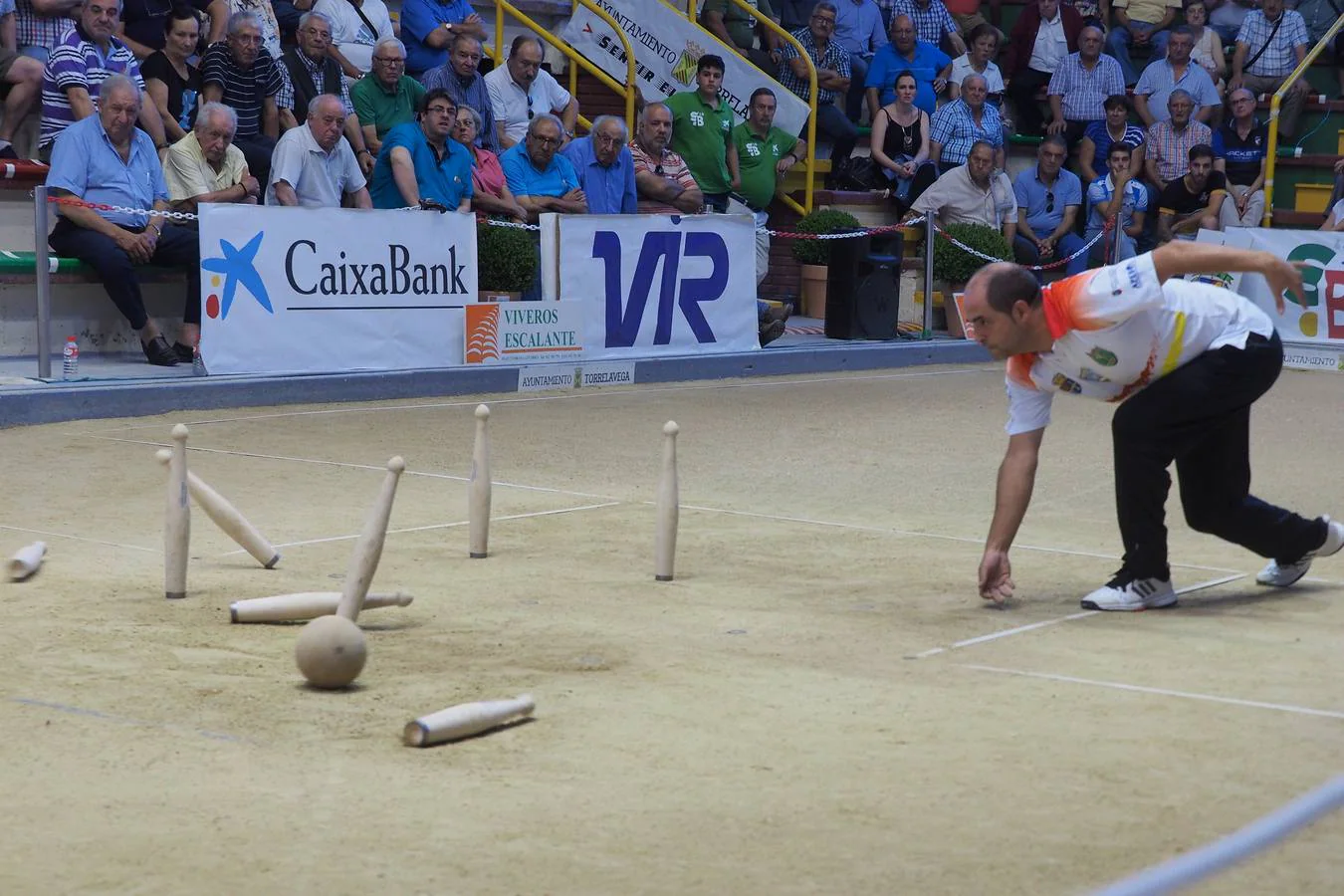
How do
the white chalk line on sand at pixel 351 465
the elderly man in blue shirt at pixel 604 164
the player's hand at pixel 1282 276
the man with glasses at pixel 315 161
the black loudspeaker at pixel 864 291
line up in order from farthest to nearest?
the black loudspeaker at pixel 864 291, the elderly man in blue shirt at pixel 604 164, the man with glasses at pixel 315 161, the white chalk line on sand at pixel 351 465, the player's hand at pixel 1282 276

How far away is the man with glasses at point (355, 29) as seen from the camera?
1661 centimetres

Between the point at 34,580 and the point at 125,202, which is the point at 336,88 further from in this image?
the point at 34,580

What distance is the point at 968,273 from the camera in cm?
1934

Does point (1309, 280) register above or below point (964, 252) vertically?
below

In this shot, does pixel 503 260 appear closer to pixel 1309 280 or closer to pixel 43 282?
pixel 43 282

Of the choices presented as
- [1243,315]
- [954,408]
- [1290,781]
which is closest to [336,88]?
[954,408]

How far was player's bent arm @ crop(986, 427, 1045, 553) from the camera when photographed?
21.9 feet

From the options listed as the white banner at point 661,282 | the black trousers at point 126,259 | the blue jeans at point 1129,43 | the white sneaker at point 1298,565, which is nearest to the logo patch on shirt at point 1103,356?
the white sneaker at point 1298,565

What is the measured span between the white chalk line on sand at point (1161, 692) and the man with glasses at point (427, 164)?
977 cm

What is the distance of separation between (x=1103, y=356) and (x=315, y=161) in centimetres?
903

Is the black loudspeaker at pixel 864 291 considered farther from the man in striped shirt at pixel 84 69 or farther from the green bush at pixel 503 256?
the man in striped shirt at pixel 84 69

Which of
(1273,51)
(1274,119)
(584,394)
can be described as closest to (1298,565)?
(584,394)

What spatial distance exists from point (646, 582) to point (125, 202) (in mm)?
7421

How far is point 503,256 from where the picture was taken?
49.5 ft
